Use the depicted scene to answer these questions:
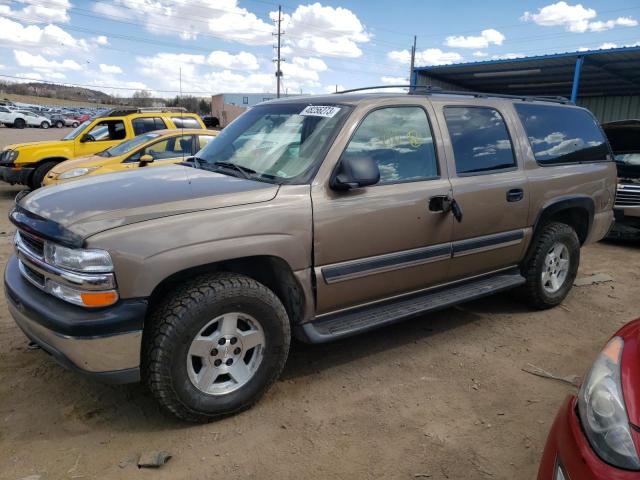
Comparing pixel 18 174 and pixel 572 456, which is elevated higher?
pixel 572 456

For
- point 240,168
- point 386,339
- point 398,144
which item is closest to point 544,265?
point 386,339

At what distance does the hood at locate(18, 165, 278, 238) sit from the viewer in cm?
266

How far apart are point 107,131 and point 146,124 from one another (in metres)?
0.81

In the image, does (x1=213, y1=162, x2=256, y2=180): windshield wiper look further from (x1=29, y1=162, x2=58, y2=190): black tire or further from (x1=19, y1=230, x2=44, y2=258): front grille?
(x1=29, y1=162, x2=58, y2=190): black tire

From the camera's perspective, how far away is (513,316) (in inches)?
187

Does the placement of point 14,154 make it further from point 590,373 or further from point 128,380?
point 590,373

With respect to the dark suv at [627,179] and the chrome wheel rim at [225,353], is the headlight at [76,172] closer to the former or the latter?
the chrome wheel rim at [225,353]

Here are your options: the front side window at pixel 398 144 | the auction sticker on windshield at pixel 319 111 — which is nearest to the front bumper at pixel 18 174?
the auction sticker on windshield at pixel 319 111

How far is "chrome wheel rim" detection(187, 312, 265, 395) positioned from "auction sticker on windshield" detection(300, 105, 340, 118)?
4.79ft

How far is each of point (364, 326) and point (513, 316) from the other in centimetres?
201

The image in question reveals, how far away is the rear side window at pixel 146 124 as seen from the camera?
1081 cm

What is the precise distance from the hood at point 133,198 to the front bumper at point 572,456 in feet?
6.11

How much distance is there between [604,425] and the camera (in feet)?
5.55

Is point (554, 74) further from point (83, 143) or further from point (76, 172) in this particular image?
point (76, 172)
